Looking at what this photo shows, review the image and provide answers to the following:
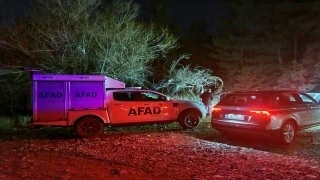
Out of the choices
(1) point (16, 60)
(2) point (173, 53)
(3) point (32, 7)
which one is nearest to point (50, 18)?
(3) point (32, 7)

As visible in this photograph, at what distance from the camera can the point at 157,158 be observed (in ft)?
21.4

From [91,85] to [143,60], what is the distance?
21.9 ft

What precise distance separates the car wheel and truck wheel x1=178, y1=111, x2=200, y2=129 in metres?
3.74

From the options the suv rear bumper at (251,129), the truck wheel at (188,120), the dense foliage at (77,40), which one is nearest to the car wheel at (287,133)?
the suv rear bumper at (251,129)

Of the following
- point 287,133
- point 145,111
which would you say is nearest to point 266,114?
point 287,133

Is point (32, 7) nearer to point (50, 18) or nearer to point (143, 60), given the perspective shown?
point (50, 18)

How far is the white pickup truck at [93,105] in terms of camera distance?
9.09 meters

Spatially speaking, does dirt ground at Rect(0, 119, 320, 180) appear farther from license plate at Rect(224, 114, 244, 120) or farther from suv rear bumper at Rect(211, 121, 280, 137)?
license plate at Rect(224, 114, 244, 120)

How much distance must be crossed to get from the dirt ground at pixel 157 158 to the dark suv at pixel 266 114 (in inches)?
17.1

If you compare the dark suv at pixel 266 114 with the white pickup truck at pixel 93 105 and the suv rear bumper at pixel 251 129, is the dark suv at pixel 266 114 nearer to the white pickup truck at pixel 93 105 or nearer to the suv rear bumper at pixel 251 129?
the suv rear bumper at pixel 251 129

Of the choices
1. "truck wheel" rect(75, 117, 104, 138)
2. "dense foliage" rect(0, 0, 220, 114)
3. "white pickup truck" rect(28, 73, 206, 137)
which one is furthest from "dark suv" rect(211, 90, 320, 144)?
"dense foliage" rect(0, 0, 220, 114)

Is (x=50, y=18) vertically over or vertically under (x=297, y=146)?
over

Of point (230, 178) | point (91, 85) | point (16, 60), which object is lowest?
point (230, 178)

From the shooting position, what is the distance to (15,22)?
14.4 meters
